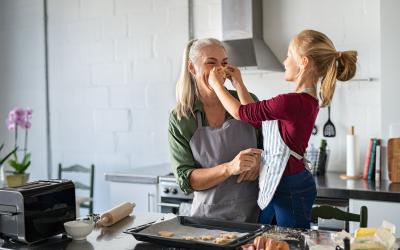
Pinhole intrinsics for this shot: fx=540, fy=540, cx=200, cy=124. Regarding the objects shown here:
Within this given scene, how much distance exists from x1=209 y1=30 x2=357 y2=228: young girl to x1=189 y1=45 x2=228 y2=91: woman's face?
0.05 metres

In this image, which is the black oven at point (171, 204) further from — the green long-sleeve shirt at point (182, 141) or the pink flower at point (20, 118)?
the green long-sleeve shirt at point (182, 141)

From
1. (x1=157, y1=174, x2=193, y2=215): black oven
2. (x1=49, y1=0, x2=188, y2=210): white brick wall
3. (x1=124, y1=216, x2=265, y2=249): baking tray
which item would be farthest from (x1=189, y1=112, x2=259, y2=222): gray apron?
(x1=49, y1=0, x2=188, y2=210): white brick wall

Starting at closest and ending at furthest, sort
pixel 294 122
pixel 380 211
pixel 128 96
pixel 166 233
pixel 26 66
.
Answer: pixel 166 233, pixel 294 122, pixel 380 211, pixel 128 96, pixel 26 66

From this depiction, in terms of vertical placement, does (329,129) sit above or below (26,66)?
below

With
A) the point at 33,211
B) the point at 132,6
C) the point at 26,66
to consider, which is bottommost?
the point at 33,211

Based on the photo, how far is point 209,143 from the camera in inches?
85.0

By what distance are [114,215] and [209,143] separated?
0.47 m

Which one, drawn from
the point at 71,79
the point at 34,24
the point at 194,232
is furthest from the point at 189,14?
the point at 194,232

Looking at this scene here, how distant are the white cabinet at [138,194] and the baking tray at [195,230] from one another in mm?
1580

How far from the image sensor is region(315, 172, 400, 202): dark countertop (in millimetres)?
2777

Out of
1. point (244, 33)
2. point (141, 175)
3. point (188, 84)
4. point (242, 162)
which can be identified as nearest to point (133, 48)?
point (244, 33)

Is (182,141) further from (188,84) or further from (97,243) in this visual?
(97,243)

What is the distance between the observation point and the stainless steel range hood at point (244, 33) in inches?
140

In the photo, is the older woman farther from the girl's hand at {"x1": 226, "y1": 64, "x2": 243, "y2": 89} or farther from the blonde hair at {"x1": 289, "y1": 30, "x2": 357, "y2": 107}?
the blonde hair at {"x1": 289, "y1": 30, "x2": 357, "y2": 107}
